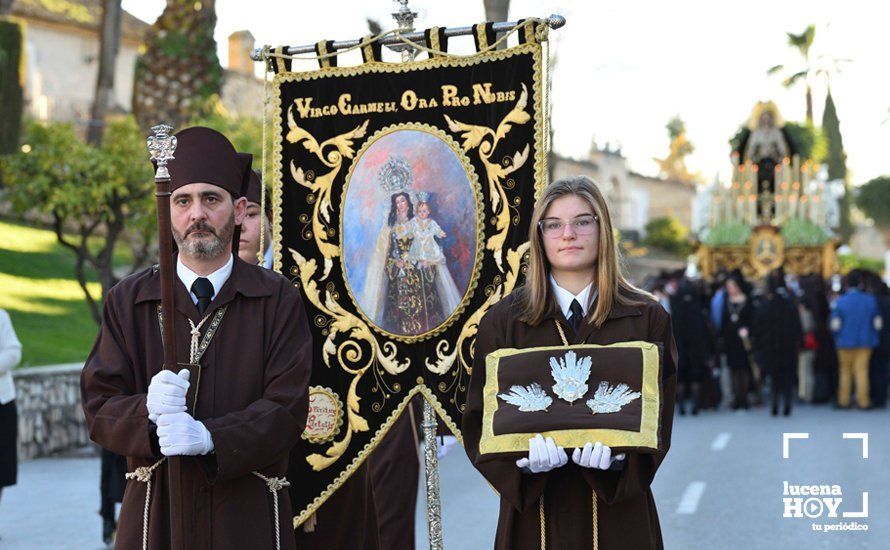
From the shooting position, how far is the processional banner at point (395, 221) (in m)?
5.22

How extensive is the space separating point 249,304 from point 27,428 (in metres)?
8.99

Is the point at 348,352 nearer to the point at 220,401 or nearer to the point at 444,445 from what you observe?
the point at 220,401

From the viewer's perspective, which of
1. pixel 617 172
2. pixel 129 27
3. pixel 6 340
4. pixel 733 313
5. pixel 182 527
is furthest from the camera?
pixel 617 172

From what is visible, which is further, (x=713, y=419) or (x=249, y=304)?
(x=713, y=419)

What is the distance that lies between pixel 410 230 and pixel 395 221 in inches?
3.3

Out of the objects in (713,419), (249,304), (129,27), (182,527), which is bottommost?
(713,419)

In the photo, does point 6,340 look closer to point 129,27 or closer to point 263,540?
point 263,540

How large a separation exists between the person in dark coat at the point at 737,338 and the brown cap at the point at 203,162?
1343 cm

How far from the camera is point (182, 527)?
3816 mm

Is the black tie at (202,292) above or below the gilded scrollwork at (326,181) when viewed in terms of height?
below

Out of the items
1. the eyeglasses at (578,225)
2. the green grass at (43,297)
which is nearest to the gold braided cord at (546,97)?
the eyeglasses at (578,225)

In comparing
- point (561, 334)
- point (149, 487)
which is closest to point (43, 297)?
point (149, 487)

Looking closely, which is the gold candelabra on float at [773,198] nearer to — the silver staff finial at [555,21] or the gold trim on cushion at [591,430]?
the silver staff finial at [555,21]

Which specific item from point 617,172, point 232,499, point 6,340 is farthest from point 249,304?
point 617,172
